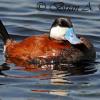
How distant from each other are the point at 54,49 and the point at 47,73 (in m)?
0.87

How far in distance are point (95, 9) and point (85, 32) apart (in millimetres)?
2164

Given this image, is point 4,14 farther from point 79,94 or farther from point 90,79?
point 79,94

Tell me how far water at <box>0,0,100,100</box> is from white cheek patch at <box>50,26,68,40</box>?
615 millimetres

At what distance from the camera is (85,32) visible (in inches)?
468

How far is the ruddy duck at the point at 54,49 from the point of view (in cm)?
951

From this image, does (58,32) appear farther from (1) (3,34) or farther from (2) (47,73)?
(2) (47,73)

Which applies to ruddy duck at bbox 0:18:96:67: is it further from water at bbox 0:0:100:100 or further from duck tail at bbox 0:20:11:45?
duck tail at bbox 0:20:11:45

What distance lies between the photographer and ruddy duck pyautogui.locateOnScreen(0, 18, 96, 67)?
951cm

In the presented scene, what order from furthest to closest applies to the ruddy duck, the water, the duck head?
the duck head, the ruddy duck, the water

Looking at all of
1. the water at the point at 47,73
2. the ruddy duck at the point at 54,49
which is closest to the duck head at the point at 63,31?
the ruddy duck at the point at 54,49

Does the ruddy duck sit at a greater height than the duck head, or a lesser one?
lesser

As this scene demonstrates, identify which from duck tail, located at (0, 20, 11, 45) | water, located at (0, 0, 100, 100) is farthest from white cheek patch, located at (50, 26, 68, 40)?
duck tail, located at (0, 20, 11, 45)

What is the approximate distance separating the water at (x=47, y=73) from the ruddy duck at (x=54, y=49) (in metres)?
0.22

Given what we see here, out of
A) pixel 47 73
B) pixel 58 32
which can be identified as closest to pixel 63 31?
pixel 58 32
